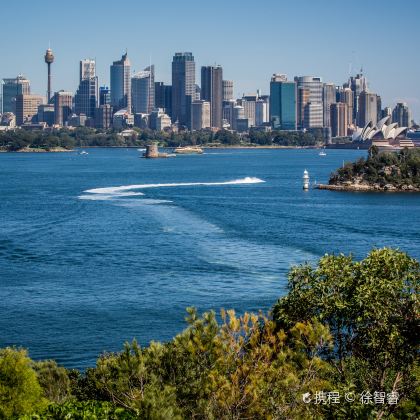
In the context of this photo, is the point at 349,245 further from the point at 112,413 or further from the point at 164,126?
the point at 164,126

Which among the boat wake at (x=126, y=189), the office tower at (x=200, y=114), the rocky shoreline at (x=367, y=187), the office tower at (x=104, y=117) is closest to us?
the boat wake at (x=126, y=189)

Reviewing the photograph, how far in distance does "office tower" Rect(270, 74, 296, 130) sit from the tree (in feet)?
482

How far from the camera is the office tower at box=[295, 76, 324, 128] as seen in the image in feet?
517

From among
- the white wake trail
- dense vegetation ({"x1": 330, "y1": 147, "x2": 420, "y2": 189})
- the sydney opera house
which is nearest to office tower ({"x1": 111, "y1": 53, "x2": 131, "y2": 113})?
the sydney opera house

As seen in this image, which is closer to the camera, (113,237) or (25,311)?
(25,311)

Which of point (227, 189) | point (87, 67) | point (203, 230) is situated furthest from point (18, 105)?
point (203, 230)

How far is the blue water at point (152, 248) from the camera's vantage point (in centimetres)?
1535

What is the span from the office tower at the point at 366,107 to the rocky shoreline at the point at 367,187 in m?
113

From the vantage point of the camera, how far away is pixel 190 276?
19.2 m

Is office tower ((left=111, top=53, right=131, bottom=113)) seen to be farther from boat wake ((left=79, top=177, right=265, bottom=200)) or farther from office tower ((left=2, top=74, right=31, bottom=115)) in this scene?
boat wake ((left=79, top=177, right=265, bottom=200))

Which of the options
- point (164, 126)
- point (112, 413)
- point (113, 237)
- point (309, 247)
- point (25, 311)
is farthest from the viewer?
point (164, 126)

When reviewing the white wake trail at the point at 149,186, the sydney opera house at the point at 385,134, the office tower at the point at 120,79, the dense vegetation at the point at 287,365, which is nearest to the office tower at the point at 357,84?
the office tower at the point at 120,79

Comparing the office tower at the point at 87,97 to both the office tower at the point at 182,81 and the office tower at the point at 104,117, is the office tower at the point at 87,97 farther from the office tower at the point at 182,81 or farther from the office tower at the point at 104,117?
the office tower at the point at 182,81

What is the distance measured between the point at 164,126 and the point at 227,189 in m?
107
